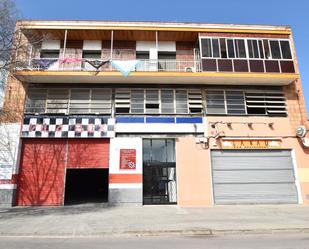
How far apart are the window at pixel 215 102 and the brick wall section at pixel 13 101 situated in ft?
36.8

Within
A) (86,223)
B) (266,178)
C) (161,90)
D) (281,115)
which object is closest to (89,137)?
(161,90)

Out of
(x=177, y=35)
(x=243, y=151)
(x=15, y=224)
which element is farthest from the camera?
(x=177, y=35)

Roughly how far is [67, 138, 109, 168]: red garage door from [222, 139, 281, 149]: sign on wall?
7121mm

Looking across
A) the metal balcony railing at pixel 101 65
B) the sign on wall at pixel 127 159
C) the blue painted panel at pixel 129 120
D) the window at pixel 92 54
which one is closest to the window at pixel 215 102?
the metal balcony railing at pixel 101 65

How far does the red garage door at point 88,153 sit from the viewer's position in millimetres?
14773

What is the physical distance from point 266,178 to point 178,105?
22.2ft

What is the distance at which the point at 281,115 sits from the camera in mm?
15883

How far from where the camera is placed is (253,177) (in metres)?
14.9

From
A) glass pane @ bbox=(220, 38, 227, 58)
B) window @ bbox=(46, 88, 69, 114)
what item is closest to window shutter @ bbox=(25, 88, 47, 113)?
window @ bbox=(46, 88, 69, 114)

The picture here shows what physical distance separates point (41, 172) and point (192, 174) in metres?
8.64

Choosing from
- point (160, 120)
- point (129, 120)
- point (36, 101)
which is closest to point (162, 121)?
point (160, 120)

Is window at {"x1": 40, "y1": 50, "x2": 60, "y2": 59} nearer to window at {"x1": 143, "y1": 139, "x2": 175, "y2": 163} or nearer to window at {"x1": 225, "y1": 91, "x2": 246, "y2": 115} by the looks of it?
window at {"x1": 143, "y1": 139, "x2": 175, "y2": 163}

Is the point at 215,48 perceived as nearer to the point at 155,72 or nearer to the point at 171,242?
the point at 155,72

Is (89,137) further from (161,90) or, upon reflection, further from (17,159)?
(161,90)
